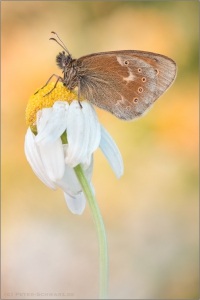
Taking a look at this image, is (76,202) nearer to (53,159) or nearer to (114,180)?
(53,159)

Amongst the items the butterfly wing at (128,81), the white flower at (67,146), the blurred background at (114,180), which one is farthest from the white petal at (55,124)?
the blurred background at (114,180)

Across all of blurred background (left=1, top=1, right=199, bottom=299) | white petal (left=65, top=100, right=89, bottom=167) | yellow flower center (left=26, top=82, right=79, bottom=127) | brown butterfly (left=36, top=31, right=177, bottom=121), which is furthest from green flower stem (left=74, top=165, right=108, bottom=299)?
blurred background (left=1, top=1, right=199, bottom=299)

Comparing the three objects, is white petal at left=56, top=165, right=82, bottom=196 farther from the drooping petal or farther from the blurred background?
the blurred background

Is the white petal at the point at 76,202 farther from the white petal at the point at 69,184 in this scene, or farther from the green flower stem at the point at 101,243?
the green flower stem at the point at 101,243

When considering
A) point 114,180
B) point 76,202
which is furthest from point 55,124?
point 114,180

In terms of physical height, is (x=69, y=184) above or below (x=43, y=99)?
below
